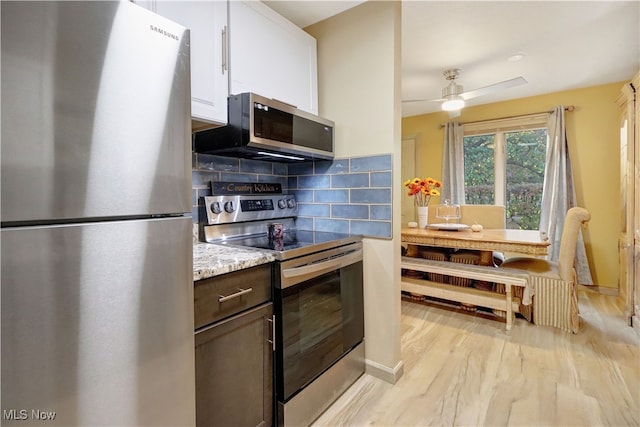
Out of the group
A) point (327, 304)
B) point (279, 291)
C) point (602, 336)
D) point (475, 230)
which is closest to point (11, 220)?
point (279, 291)

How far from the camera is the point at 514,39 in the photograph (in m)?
2.48

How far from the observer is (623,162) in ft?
9.50

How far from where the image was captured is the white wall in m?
1.80

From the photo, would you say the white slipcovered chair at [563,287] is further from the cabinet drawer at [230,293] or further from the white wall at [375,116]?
the cabinet drawer at [230,293]

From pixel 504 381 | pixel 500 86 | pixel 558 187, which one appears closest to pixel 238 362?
pixel 504 381


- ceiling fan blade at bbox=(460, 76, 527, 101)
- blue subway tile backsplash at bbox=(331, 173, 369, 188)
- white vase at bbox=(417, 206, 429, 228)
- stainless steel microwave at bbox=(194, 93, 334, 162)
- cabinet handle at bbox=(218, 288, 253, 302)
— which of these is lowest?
cabinet handle at bbox=(218, 288, 253, 302)

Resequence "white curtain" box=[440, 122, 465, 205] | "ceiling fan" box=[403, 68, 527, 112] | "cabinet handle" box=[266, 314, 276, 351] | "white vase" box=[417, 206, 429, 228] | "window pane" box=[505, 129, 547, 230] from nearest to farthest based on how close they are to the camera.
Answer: "cabinet handle" box=[266, 314, 276, 351] < "ceiling fan" box=[403, 68, 527, 112] < "white vase" box=[417, 206, 429, 228] < "window pane" box=[505, 129, 547, 230] < "white curtain" box=[440, 122, 465, 205]

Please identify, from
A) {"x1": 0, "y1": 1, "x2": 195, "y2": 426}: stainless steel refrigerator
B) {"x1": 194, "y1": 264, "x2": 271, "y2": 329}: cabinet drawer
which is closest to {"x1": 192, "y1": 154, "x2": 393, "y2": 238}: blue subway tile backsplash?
{"x1": 194, "y1": 264, "x2": 271, "y2": 329}: cabinet drawer

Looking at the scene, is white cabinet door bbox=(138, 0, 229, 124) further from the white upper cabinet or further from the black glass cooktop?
the black glass cooktop

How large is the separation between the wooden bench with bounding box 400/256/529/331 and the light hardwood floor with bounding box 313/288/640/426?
0.21 metres

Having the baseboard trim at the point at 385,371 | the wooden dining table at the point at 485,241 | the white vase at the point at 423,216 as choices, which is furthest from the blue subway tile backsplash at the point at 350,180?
the white vase at the point at 423,216

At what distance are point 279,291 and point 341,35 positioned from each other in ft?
5.48

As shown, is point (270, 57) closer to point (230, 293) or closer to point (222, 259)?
point (222, 259)

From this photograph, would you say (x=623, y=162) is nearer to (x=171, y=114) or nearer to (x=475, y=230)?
(x=475, y=230)
